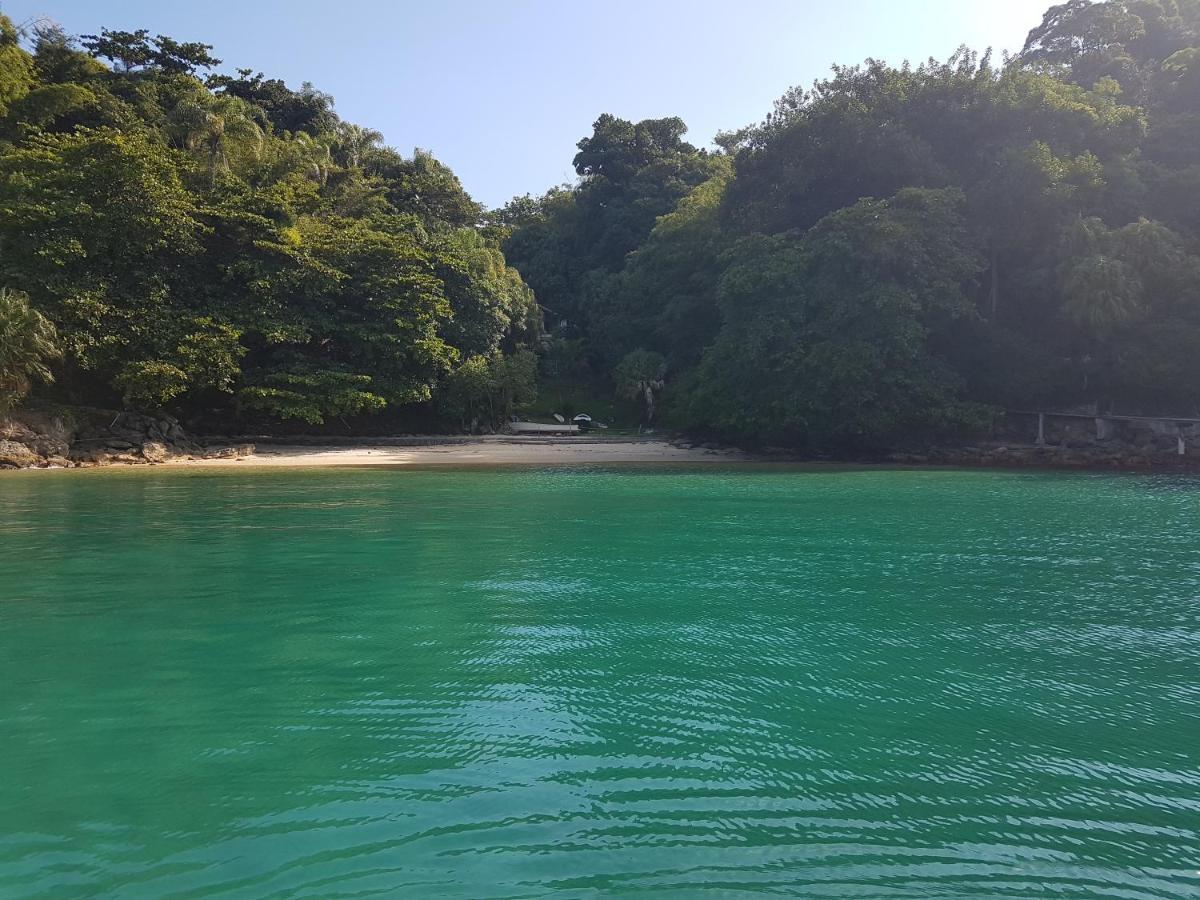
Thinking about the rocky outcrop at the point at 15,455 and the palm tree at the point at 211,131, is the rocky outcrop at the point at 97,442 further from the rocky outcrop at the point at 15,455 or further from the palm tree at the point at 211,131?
the palm tree at the point at 211,131

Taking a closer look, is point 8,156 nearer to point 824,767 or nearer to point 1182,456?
point 824,767

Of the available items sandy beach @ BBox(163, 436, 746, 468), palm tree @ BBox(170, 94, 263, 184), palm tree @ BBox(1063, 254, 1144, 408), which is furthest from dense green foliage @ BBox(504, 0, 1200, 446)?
palm tree @ BBox(170, 94, 263, 184)

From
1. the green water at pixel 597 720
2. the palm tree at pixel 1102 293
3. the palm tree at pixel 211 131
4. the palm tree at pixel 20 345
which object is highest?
the palm tree at pixel 211 131

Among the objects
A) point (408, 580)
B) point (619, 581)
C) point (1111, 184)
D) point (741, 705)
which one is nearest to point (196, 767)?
point (741, 705)

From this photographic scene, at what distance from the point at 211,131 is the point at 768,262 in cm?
2276

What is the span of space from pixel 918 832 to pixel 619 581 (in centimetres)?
534

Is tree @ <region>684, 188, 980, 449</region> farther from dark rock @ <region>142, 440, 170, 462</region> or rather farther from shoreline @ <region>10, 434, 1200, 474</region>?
dark rock @ <region>142, 440, 170, 462</region>

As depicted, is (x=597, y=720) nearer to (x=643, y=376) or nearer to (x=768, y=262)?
(x=768, y=262)

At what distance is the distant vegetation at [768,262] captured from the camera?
2441 cm

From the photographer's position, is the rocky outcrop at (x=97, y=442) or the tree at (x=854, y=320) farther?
the tree at (x=854, y=320)

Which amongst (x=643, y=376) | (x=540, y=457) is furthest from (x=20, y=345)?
(x=643, y=376)

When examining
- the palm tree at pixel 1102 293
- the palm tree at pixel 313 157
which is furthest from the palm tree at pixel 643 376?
the palm tree at pixel 1102 293

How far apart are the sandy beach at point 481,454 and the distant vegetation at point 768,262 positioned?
4.97 feet

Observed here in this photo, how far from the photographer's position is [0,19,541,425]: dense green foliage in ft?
78.2
